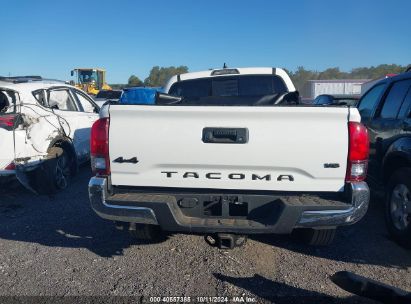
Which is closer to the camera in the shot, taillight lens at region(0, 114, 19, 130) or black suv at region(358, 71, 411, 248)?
black suv at region(358, 71, 411, 248)

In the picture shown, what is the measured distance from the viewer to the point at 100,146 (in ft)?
10.8

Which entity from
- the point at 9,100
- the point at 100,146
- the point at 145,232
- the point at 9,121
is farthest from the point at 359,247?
the point at 9,100

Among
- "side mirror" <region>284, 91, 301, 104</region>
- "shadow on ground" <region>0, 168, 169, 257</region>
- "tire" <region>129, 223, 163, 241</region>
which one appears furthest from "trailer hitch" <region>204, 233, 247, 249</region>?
"side mirror" <region>284, 91, 301, 104</region>

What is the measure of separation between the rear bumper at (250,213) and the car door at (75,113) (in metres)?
4.05

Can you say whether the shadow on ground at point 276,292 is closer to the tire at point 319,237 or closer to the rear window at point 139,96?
the tire at point 319,237

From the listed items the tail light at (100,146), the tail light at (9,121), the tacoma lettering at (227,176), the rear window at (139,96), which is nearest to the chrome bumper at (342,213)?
the tacoma lettering at (227,176)

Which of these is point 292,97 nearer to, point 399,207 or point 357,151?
point 357,151

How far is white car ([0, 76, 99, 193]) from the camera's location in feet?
18.6

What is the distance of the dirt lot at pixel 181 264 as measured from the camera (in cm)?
335

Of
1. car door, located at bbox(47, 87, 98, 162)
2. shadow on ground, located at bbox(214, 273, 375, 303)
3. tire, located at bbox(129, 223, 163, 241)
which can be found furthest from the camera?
car door, located at bbox(47, 87, 98, 162)

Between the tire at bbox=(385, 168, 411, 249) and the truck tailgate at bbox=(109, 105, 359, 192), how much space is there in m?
1.34

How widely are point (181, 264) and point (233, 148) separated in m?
1.42

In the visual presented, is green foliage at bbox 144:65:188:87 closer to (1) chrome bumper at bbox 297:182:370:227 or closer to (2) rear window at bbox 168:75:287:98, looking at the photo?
(2) rear window at bbox 168:75:287:98

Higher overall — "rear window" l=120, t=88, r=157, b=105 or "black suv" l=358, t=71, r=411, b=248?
"rear window" l=120, t=88, r=157, b=105
